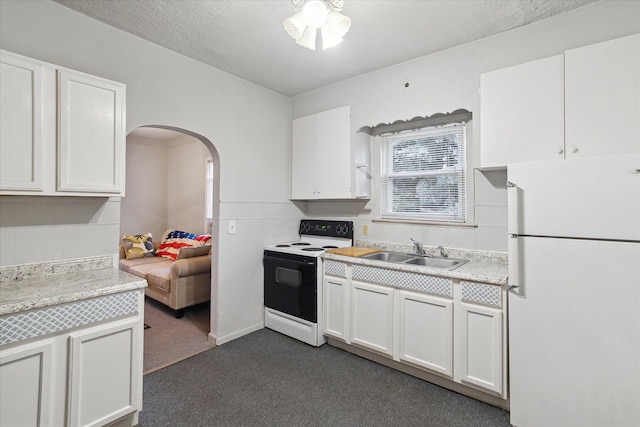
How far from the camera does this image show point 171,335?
321cm

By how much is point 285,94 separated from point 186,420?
318 cm

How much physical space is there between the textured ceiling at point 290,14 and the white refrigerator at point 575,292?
3.81ft

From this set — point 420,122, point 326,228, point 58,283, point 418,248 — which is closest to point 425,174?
point 420,122

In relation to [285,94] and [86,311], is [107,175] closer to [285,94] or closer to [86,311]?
[86,311]

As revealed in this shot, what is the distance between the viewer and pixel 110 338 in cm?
172

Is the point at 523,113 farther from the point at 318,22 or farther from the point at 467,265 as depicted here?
the point at 318,22

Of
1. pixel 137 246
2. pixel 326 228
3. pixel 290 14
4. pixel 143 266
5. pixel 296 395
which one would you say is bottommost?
pixel 296 395

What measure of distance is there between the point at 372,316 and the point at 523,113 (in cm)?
185

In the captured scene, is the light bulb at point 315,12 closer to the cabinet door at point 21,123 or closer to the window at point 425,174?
the cabinet door at point 21,123

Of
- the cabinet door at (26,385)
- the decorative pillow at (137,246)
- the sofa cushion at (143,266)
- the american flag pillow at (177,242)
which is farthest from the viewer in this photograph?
the decorative pillow at (137,246)

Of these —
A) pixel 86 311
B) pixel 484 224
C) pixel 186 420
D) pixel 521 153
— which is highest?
pixel 521 153

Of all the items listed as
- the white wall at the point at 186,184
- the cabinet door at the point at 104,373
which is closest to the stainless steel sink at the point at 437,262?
the cabinet door at the point at 104,373

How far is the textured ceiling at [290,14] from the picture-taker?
204cm

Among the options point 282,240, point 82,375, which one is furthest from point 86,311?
point 282,240
